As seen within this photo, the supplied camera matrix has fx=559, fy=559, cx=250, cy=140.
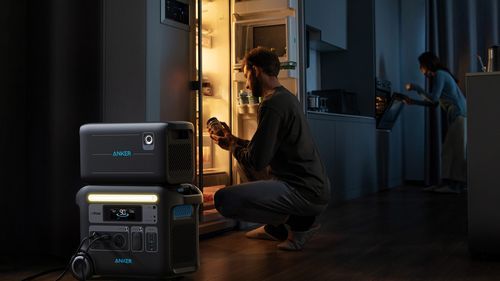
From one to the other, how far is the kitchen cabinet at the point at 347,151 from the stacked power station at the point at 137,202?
7.87 feet

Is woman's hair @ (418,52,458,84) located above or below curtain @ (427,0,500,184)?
below

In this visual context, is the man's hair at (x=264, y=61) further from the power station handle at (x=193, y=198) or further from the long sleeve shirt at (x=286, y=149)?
the power station handle at (x=193, y=198)

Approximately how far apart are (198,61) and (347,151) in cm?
258

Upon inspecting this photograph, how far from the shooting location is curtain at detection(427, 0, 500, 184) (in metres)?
6.14

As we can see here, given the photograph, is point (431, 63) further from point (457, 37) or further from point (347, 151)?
point (347, 151)

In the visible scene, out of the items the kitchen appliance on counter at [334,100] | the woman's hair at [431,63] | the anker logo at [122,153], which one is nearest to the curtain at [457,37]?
the woman's hair at [431,63]

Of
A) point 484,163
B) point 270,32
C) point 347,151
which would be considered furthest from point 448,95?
point 484,163

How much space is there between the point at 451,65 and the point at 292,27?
10.9 feet

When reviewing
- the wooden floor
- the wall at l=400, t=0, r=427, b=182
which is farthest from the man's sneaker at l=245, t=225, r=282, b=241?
the wall at l=400, t=0, r=427, b=182

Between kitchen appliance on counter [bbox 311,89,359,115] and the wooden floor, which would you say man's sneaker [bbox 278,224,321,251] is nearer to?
the wooden floor

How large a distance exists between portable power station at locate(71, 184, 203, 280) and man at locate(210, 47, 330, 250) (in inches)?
26.2

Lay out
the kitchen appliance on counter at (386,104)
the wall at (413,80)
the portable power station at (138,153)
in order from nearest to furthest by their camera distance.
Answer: the portable power station at (138,153) → the kitchen appliance on counter at (386,104) → the wall at (413,80)

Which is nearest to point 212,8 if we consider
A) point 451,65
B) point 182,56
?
point 182,56

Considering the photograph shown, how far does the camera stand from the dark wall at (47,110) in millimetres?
2531
